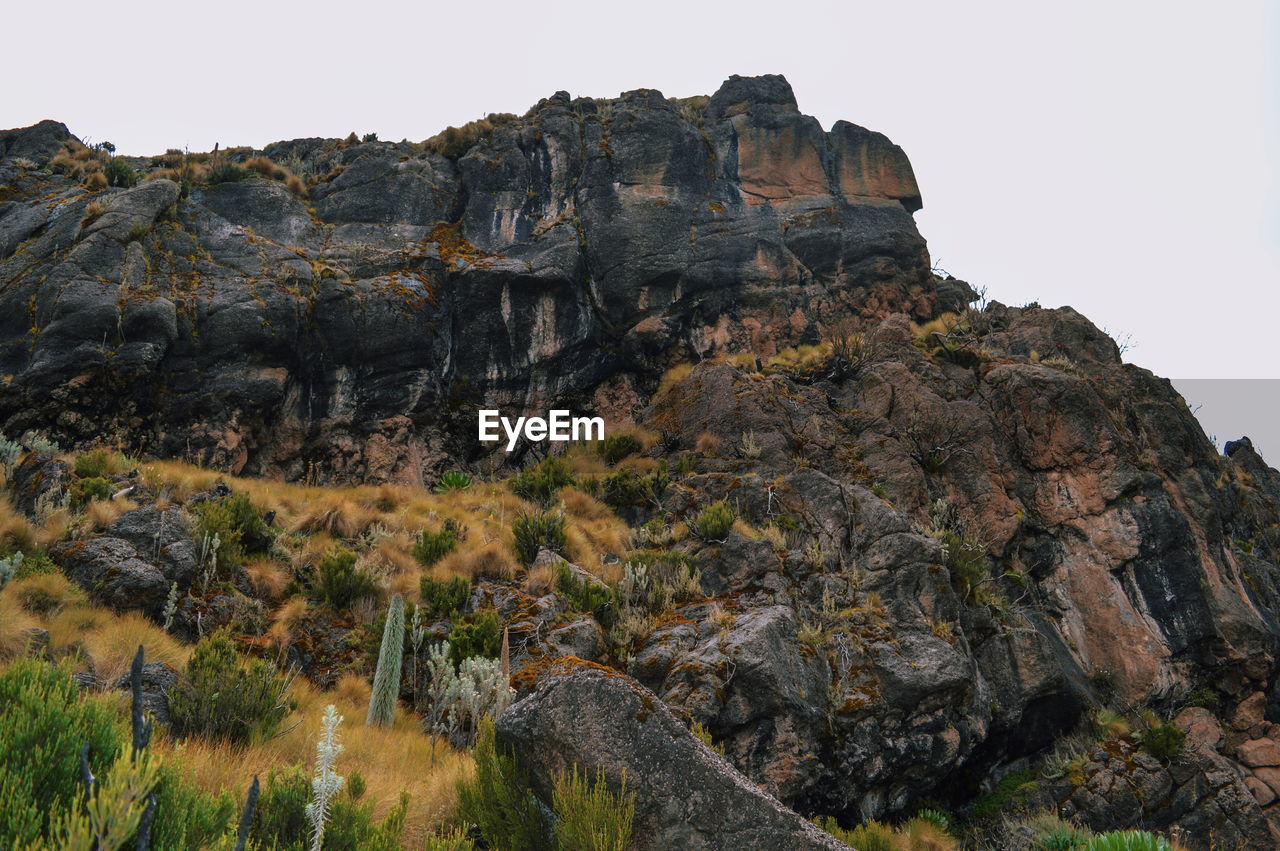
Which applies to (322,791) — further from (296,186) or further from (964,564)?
(296,186)

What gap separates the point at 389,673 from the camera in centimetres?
752

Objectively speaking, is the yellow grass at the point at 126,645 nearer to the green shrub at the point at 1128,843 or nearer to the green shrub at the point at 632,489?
the green shrub at the point at 632,489

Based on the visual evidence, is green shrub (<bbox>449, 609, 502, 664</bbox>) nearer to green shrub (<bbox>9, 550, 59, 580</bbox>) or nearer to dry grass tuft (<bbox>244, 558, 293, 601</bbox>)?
dry grass tuft (<bbox>244, 558, 293, 601</bbox>)

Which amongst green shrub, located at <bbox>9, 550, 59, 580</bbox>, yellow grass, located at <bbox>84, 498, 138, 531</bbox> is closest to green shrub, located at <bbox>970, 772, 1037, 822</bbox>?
green shrub, located at <bbox>9, 550, 59, 580</bbox>

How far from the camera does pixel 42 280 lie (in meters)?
15.4

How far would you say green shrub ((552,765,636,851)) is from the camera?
3941 millimetres

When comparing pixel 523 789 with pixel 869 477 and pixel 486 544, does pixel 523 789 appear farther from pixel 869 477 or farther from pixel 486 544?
pixel 869 477

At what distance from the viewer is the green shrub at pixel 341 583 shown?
925 centimetres

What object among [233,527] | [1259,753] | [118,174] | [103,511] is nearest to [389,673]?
[233,527]

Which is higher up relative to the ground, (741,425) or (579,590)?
(741,425)

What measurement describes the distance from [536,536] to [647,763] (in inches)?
273

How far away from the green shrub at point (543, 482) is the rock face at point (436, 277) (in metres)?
3.67

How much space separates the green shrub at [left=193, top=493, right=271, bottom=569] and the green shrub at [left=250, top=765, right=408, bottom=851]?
607 centimetres

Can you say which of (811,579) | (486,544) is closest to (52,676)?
(486,544)
